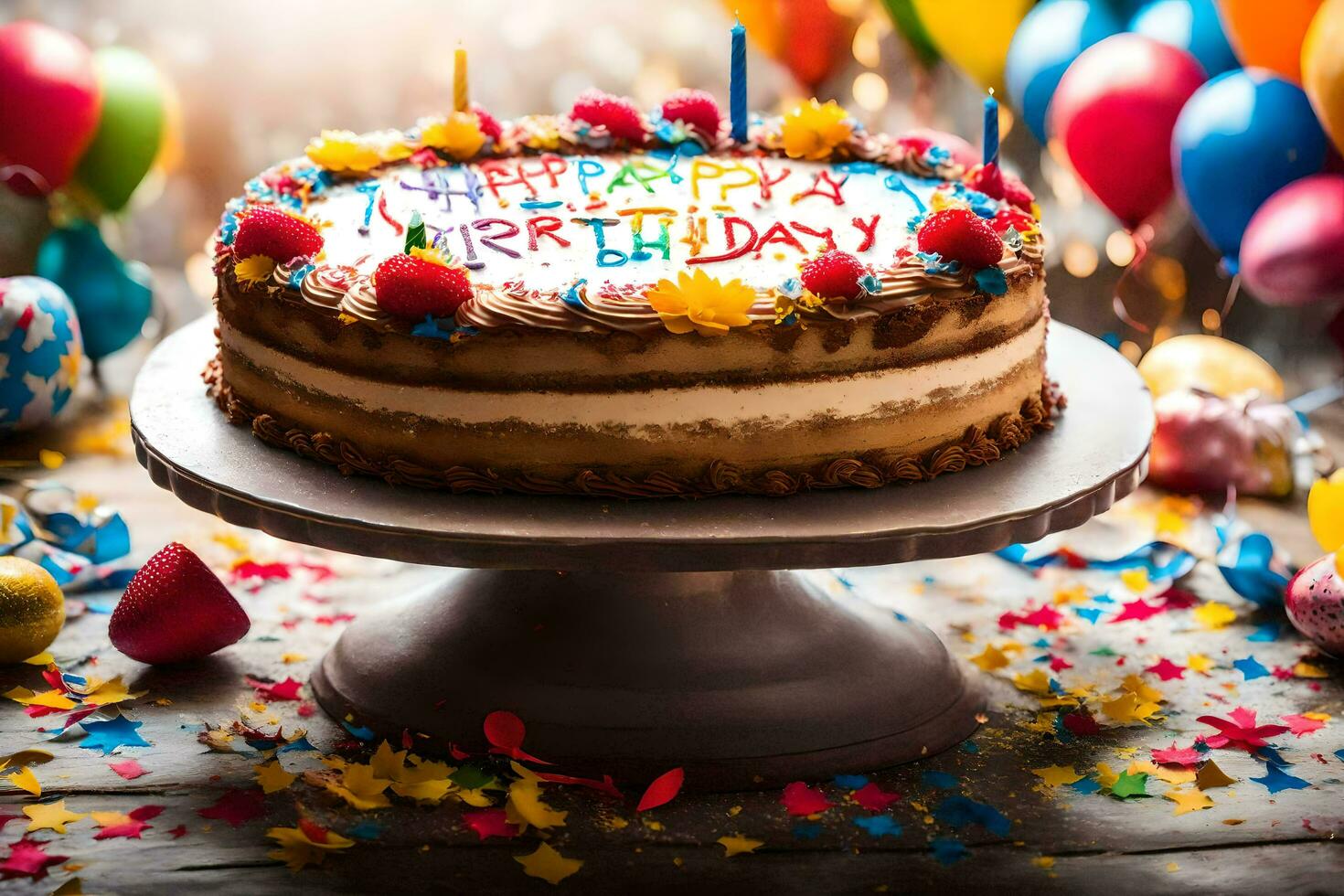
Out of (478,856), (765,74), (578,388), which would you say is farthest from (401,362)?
(765,74)

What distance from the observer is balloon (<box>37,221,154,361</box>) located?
5.71 meters

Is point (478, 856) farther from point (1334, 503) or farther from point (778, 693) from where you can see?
Result: point (1334, 503)

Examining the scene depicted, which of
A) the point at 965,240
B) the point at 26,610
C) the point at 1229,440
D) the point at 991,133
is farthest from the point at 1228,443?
the point at 26,610

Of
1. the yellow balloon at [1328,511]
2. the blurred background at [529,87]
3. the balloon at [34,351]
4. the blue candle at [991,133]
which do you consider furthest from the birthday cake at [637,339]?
the blurred background at [529,87]

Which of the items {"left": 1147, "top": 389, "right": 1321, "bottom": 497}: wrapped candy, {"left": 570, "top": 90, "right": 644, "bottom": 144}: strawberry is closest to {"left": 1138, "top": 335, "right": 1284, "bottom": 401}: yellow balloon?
{"left": 1147, "top": 389, "right": 1321, "bottom": 497}: wrapped candy

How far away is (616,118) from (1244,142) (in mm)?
1756

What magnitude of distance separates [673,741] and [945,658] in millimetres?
779

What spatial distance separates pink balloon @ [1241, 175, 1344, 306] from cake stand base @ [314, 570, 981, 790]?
154 cm

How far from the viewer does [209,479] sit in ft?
11.0

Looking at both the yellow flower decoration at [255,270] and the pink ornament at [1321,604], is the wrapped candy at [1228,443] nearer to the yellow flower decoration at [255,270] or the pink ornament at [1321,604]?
the pink ornament at [1321,604]

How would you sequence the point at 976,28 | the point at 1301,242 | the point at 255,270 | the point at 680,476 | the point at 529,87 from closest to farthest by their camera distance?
1. the point at 680,476
2. the point at 255,270
3. the point at 1301,242
4. the point at 976,28
5. the point at 529,87

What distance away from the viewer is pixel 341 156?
4.31 m

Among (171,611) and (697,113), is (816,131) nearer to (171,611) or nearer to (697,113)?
(697,113)

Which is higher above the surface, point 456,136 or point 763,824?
point 456,136
